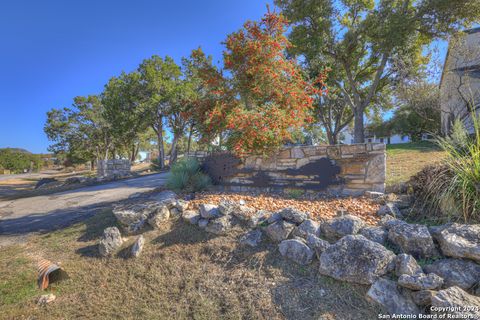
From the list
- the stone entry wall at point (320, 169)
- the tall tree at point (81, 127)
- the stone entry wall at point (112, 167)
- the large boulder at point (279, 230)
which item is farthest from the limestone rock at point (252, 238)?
the tall tree at point (81, 127)

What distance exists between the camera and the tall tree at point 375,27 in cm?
831

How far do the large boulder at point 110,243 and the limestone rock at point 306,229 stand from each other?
8.19 ft

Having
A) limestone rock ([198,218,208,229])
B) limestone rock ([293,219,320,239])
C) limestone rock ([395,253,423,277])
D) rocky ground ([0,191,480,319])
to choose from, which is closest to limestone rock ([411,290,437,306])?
rocky ground ([0,191,480,319])

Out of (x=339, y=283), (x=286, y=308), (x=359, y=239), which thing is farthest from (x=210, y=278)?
(x=359, y=239)

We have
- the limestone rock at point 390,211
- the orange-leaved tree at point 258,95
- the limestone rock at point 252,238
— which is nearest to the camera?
the limestone rock at point 252,238

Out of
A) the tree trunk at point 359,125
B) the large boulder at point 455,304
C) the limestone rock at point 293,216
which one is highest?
the tree trunk at point 359,125

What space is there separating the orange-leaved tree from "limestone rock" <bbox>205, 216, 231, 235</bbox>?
67.8 inches

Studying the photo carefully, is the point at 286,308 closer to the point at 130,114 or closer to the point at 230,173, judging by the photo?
the point at 230,173

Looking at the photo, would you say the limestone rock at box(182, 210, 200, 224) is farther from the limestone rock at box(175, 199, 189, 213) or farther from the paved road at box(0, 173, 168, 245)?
the paved road at box(0, 173, 168, 245)

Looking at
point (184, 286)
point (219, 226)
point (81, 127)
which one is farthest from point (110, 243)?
point (81, 127)

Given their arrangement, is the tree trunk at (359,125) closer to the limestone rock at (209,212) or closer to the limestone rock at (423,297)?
the limestone rock at (209,212)

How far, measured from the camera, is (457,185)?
2.55 m

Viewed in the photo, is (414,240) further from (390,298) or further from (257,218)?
(257,218)

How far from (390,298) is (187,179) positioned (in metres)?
4.21
